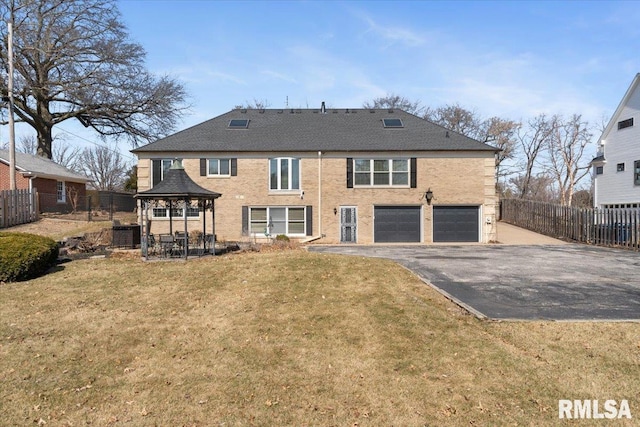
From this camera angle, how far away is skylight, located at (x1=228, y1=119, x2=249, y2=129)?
25609 mm

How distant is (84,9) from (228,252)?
27044 millimetres

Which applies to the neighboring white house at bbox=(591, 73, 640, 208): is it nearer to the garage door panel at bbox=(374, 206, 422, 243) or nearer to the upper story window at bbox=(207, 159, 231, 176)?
the garage door panel at bbox=(374, 206, 422, 243)

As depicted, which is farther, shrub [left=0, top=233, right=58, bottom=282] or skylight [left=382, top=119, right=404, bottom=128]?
skylight [left=382, top=119, right=404, bottom=128]

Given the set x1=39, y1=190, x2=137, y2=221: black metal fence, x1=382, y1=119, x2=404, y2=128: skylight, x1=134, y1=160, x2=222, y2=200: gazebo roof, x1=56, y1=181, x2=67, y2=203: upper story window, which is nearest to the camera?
x1=134, y1=160, x2=222, y2=200: gazebo roof

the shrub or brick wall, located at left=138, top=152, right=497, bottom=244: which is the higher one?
brick wall, located at left=138, top=152, right=497, bottom=244

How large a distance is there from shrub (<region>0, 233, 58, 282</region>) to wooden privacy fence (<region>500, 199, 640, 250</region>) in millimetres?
23855

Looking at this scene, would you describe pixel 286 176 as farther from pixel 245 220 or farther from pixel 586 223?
pixel 586 223

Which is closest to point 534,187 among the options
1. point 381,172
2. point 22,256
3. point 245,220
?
point 381,172

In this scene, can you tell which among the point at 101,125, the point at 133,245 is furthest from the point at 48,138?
the point at 133,245

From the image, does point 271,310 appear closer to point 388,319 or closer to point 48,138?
point 388,319

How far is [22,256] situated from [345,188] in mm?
16040

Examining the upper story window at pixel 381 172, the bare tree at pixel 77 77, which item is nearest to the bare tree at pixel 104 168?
the bare tree at pixel 77 77

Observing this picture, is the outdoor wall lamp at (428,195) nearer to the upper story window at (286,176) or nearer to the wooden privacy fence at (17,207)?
the upper story window at (286,176)

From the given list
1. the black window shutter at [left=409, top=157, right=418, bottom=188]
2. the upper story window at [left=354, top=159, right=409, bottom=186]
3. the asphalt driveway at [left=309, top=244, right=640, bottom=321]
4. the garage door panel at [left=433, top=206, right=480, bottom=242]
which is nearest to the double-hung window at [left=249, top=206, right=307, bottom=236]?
the upper story window at [left=354, top=159, right=409, bottom=186]
